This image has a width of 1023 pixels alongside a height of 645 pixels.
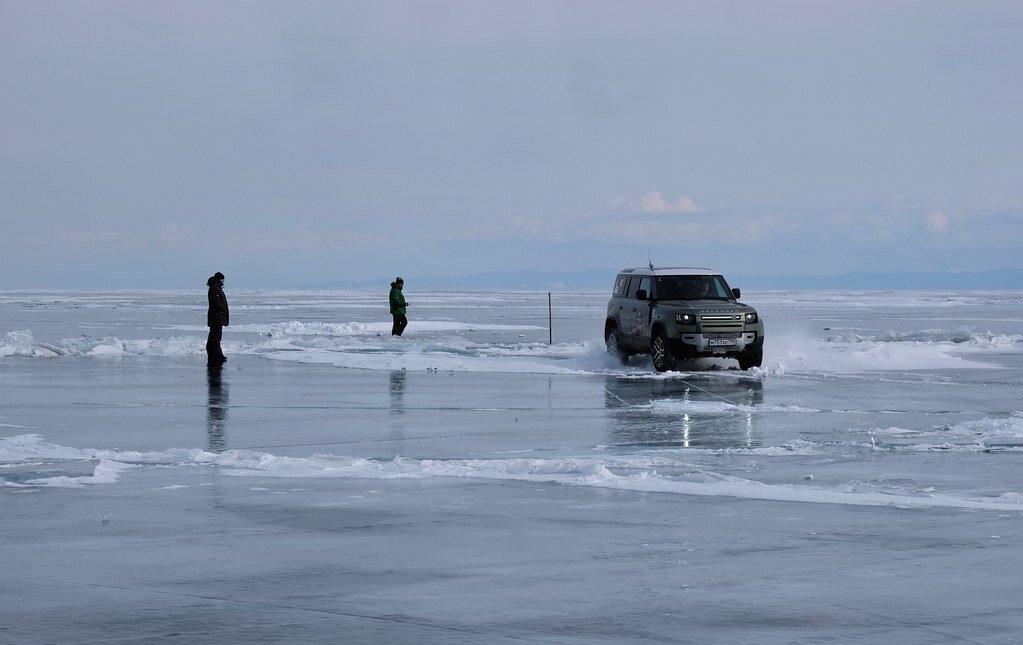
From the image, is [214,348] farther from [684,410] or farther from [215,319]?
[684,410]

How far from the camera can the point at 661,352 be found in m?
23.4

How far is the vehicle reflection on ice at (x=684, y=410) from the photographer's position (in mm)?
13403

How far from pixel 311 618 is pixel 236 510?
3222 millimetres

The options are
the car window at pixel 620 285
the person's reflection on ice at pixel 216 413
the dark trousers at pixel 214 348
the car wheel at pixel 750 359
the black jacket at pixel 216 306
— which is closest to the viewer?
the person's reflection on ice at pixel 216 413

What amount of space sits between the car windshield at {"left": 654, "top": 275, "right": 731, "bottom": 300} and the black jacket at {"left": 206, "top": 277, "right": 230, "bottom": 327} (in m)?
9.20

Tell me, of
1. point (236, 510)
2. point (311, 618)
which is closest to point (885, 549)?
point (311, 618)

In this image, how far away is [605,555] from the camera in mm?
7441

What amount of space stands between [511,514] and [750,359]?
51.9 feet

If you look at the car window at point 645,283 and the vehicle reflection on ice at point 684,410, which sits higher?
the car window at point 645,283

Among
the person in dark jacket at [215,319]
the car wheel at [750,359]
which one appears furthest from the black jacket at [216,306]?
the car wheel at [750,359]

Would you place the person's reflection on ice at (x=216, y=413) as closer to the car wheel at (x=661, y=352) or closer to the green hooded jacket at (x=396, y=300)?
the car wheel at (x=661, y=352)

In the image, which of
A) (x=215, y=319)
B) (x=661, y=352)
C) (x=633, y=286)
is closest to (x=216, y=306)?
(x=215, y=319)

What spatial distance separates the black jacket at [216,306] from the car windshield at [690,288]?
9.20 m

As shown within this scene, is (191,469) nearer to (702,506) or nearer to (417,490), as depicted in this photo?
(417,490)
